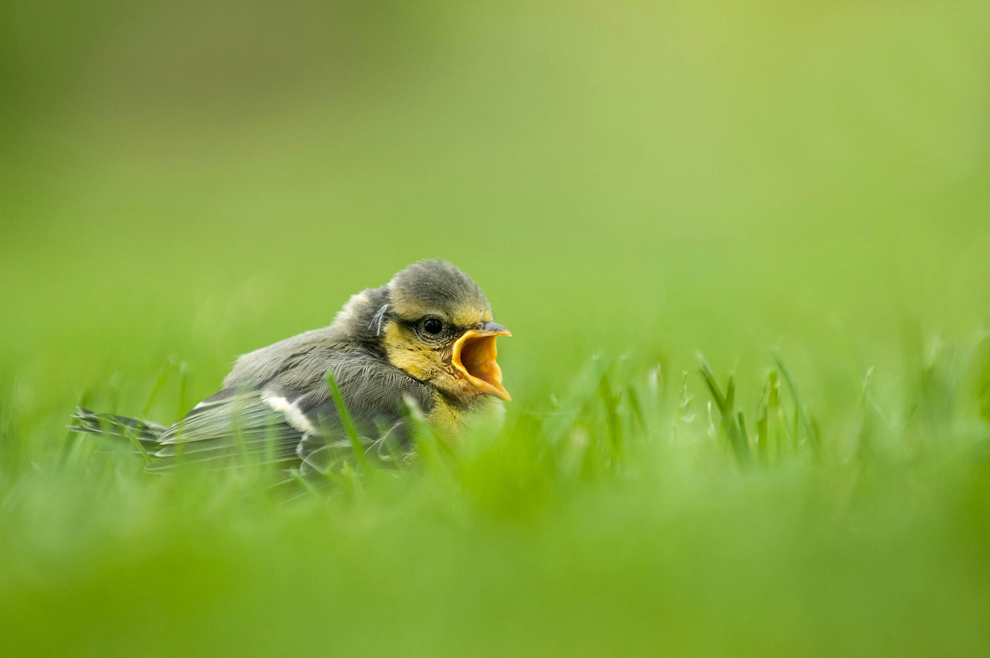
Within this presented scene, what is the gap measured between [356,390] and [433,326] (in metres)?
0.44

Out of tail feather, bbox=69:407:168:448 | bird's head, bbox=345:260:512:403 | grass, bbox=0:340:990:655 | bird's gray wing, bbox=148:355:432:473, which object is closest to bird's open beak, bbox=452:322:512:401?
bird's head, bbox=345:260:512:403

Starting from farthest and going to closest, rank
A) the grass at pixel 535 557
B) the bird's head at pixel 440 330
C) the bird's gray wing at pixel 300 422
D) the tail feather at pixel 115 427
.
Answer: the bird's head at pixel 440 330 < the tail feather at pixel 115 427 < the bird's gray wing at pixel 300 422 < the grass at pixel 535 557

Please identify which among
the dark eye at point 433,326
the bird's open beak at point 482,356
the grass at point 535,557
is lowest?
the grass at point 535,557

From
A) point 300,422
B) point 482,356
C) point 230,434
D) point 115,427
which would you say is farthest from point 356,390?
point 115,427

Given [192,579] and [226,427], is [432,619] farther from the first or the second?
[226,427]

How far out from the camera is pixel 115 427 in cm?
267

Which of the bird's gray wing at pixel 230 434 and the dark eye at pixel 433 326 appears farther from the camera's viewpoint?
the dark eye at pixel 433 326

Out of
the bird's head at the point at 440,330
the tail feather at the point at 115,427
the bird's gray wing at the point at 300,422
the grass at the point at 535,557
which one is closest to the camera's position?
A: the grass at the point at 535,557

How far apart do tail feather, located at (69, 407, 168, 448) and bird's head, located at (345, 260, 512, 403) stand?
746mm

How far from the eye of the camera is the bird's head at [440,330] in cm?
296

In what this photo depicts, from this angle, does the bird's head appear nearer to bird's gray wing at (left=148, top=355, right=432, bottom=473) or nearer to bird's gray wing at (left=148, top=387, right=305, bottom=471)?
bird's gray wing at (left=148, top=355, right=432, bottom=473)

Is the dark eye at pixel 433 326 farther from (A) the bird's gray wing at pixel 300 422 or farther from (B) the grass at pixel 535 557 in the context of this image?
(B) the grass at pixel 535 557

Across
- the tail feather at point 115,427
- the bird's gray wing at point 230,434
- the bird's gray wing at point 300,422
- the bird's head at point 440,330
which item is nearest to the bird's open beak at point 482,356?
the bird's head at point 440,330

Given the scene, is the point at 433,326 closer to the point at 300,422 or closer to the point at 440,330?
the point at 440,330
